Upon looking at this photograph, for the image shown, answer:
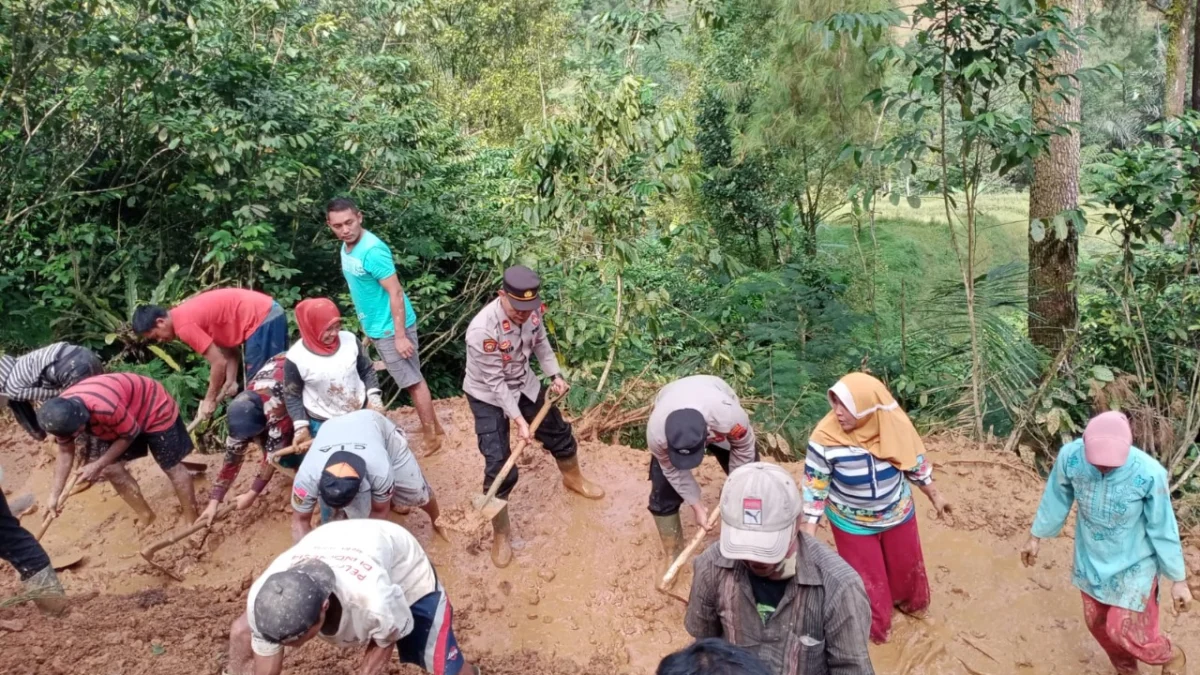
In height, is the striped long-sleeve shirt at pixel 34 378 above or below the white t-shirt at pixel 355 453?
above

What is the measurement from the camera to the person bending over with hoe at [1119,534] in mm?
3238

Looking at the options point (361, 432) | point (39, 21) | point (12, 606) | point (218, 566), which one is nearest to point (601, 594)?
point (361, 432)

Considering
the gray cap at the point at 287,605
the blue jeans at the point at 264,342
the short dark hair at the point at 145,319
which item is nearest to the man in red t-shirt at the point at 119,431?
the short dark hair at the point at 145,319

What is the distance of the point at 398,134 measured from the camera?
7.69 m

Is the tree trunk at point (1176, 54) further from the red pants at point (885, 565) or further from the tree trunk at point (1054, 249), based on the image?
the red pants at point (885, 565)

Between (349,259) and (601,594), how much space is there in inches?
94.7

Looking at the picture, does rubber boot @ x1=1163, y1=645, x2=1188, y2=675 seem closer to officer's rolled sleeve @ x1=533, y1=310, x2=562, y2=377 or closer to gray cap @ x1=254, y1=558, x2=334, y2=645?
officer's rolled sleeve @ x1=533, y1=310, x2=562, y2=377

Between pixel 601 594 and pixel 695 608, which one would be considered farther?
pixel 601 594

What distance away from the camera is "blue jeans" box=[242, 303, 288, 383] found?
5.00 m

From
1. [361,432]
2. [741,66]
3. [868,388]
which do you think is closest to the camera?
[868,388]

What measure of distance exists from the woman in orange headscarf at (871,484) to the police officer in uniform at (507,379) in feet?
5.20

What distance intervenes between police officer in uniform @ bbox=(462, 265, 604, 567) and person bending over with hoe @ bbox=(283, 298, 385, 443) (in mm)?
633

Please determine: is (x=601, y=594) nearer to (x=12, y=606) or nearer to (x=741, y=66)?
(x=12, y=606)

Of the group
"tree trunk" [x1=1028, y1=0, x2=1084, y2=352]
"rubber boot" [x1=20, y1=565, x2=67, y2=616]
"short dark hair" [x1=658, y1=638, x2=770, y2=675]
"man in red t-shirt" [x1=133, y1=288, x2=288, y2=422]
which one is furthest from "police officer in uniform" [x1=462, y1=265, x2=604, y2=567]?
"tree trunk" [x1=1028, y1=0, x2=1084, y2=352]
